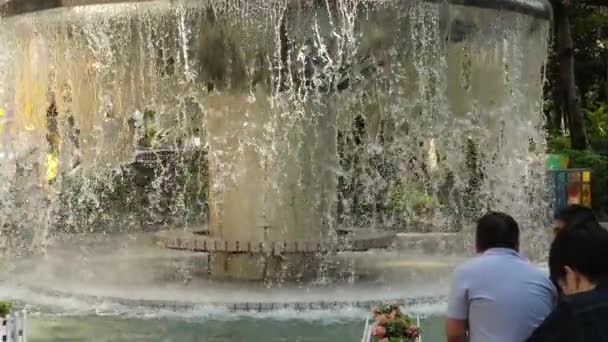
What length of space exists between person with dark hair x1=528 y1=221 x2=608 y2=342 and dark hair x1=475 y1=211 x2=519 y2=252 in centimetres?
54

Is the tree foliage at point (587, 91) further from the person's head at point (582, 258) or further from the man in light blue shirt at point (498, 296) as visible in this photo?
the person's head at point (582, 258)

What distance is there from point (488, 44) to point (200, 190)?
30.6 ft

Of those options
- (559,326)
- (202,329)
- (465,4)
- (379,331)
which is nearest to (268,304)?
(202,329)

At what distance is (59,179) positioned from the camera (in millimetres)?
15273

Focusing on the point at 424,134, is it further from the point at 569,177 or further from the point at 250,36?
the point at 569,177

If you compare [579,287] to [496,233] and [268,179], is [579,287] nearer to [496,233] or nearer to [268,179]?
[496,233]

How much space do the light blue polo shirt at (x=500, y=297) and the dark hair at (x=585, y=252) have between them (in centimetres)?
61

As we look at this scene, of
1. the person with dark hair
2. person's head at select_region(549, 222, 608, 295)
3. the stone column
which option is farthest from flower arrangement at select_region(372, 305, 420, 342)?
the stone column

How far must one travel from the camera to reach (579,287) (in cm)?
331

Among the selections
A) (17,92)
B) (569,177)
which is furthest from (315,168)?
(569,177)

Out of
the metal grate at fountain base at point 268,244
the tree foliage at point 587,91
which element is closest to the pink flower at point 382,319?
the metal grate at fountain base at point 268,244

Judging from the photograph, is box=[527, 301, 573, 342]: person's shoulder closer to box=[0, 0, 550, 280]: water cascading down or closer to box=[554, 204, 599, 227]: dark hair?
box=[554, 204, 599, 227]: dark hair

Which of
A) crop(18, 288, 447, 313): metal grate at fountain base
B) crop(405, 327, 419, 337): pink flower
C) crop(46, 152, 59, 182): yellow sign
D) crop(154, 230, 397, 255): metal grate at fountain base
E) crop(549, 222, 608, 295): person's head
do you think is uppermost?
crop(46, 152, 59, 182): yellow sign

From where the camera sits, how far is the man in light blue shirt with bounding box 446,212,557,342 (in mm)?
4020
